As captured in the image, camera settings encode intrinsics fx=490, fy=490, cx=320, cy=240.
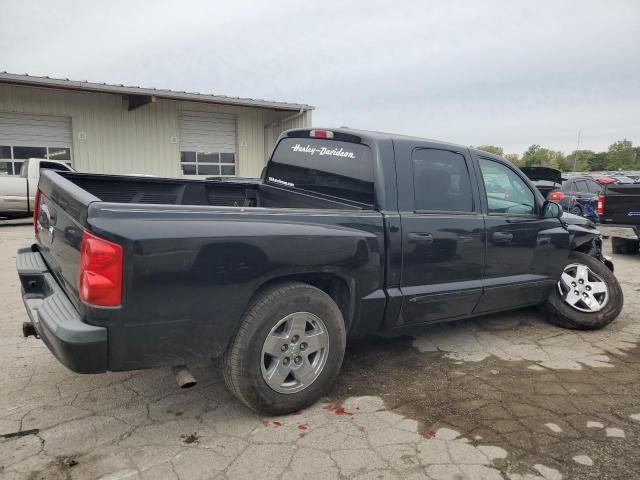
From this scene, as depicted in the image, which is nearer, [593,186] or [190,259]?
[190,259]

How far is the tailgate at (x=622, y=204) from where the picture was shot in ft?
29.2

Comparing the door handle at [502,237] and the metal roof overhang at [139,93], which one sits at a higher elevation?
the metal roof overhang at [139,93]

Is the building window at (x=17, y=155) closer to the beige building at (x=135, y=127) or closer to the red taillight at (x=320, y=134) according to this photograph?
the beige building at (x=135, y=127)

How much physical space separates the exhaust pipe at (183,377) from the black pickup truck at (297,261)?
97 mm

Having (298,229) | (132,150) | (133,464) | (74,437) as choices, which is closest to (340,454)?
(133,464)

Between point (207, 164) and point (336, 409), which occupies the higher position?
point (207, 164)

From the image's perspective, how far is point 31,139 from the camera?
48.6ft

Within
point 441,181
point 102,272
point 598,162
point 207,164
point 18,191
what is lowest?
point 102,272

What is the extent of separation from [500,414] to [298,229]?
67.8 inches

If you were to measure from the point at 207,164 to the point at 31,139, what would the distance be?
5619mm

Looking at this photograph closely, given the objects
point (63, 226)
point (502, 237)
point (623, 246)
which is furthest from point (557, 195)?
point (63, 226)

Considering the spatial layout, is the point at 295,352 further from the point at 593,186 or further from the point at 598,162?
the point at 598,162

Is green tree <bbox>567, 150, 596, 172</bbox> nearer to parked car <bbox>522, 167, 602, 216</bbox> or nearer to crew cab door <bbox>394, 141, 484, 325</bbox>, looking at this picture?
parked car <bbox>522, 167, 602, 216</bbox>

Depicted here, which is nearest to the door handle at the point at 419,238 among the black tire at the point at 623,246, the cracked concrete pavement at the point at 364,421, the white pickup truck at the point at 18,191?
the cracked concrete pavement at the point at 364,421
